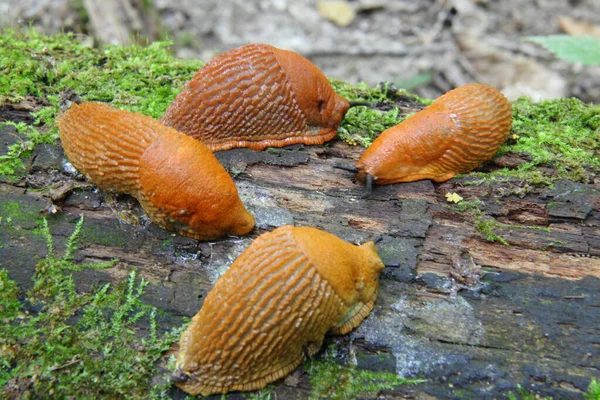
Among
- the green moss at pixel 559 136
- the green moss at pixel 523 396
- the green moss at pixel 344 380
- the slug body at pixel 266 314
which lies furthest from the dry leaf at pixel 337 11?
the green moss at pixel 523 396

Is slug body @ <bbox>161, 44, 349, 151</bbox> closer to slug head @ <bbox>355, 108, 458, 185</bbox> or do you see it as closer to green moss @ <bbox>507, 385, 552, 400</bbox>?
slug head @ <bbox>355, 108, 458, 185</bbox>

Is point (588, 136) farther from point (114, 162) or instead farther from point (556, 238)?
point (114, 162)

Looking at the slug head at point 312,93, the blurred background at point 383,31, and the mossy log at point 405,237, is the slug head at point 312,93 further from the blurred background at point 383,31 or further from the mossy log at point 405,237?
the blurred background at point 383,31

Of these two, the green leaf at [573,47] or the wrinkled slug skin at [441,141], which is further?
the green leaf at [573,47]

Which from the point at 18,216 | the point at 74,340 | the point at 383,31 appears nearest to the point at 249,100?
the point at 18,216

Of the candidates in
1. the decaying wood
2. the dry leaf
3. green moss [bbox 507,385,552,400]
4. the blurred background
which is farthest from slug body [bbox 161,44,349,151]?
the dry leaf

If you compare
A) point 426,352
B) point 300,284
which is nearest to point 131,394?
point 300,284
